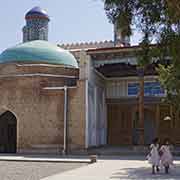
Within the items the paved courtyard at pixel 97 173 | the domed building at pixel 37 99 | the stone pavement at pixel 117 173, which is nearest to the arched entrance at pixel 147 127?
the domed building at pixel 37 99

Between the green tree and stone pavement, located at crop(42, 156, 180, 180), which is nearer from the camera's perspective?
the green tree

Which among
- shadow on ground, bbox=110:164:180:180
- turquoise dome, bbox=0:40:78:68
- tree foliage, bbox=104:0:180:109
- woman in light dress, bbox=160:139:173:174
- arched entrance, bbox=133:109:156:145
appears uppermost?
turquoise dome, bbox=0:40:78:68

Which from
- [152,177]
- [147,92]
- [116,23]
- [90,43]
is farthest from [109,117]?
[116,23]

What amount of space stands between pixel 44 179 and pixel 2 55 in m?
18.4

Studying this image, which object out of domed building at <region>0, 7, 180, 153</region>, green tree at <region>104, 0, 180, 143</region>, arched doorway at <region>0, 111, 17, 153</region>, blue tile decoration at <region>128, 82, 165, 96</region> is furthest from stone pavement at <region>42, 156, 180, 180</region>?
arched doorway at <region>0, 111, 17, 153</region>

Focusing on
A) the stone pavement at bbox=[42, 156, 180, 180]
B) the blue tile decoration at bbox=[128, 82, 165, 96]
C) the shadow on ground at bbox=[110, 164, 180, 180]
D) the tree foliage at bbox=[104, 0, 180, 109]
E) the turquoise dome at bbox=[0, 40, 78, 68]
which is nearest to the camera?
the tree foliage at bbox=[104, 0, 180, 109]

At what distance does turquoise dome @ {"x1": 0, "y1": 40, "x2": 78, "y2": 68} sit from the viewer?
91.0ft

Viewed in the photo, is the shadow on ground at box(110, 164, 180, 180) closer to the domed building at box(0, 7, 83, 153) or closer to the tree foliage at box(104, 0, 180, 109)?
the tree foliage at box(104, 0, 180, 109)

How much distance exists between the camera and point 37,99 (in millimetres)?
24953

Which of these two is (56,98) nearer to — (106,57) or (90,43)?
(106,57)

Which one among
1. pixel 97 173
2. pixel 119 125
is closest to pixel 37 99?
pixel 119 125

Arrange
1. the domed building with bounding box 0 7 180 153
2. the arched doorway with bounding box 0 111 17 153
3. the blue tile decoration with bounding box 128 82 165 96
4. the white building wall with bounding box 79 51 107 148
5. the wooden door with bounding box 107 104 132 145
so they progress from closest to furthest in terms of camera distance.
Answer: the domed building with bounding box 0 7 180 153, the white building wall with bounding box 79 51 107 148, the arched doorway with bounding box 0 111 17 153, the blue tile decoration with bounding box 128 82 165 96, the wooden door with bounding box 107 104 132 145

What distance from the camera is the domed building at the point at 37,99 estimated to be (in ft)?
79.9

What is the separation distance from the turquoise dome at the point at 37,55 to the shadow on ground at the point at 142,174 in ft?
44.5
